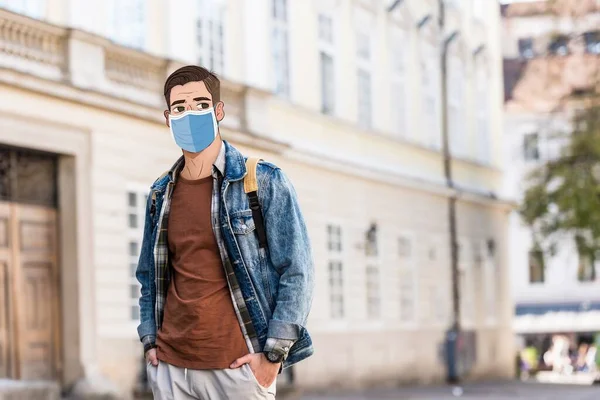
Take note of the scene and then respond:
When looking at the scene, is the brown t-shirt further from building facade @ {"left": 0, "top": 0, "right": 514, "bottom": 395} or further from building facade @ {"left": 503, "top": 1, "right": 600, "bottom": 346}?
building facade @ {"left": 503, "top": 1, "right": 600, "bottom": 346}

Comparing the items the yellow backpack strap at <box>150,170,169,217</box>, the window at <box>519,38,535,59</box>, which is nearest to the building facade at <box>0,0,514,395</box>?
the yellow backpack strap at <box>150,170,169,217</box>

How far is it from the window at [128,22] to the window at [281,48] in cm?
471

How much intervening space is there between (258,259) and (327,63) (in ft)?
74.2

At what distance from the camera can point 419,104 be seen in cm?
3297

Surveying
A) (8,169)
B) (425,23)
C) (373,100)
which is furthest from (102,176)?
(425,23)

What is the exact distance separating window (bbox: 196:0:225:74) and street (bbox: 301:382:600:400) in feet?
16.7

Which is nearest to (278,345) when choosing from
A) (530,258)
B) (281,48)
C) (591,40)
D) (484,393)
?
(281,48)

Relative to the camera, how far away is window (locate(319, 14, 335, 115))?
27.0 metres

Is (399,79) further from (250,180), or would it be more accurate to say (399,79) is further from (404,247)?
(250,180)

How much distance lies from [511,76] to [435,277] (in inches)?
1323

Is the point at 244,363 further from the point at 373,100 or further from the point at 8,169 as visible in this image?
the point at 373,100

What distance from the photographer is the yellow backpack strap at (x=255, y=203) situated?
4875mm

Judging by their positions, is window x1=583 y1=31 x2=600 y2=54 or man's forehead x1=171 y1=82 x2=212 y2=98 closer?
man's forehead x1=171 y1=82 x2=212 y2=98

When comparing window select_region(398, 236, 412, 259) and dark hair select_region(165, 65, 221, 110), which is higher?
dark hair select_region(165, 65, 221, 110)
